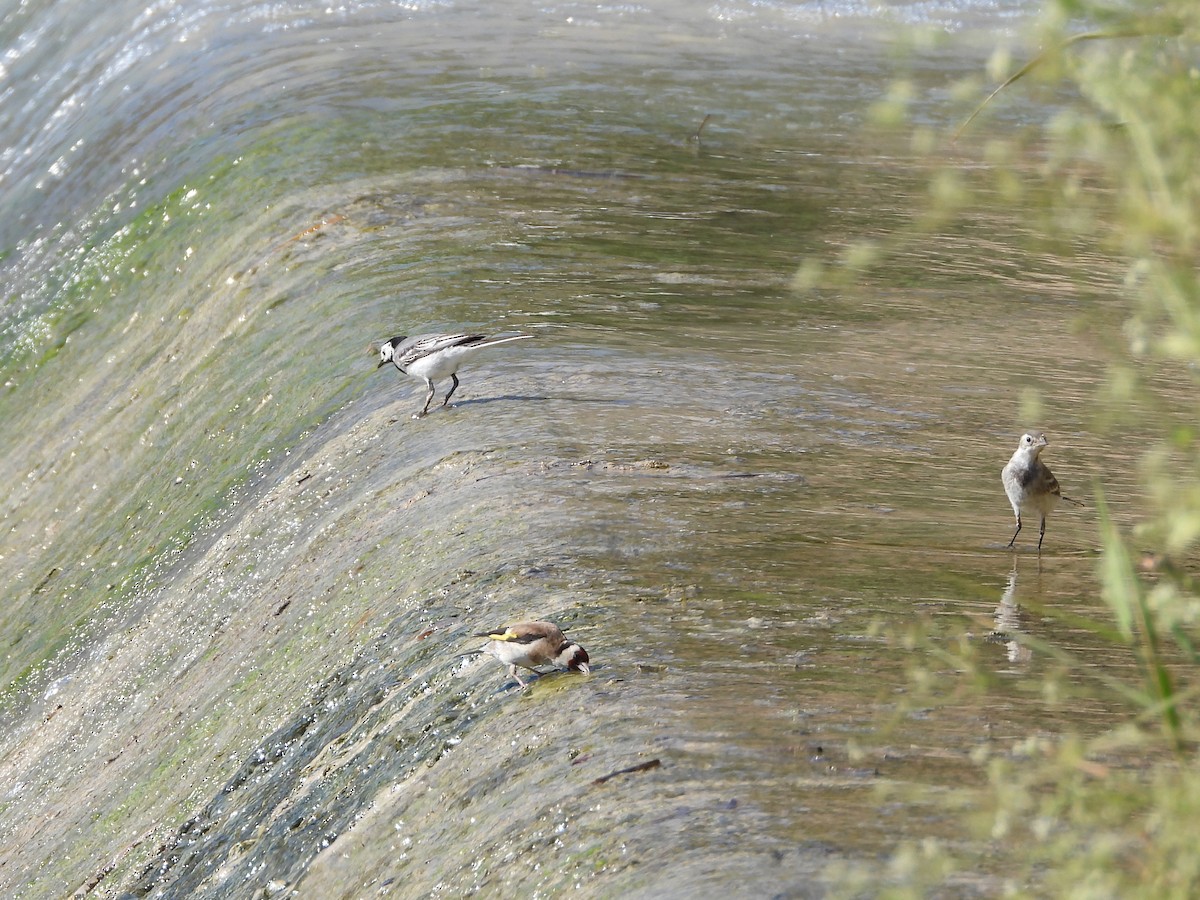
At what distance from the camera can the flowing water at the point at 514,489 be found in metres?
4.66

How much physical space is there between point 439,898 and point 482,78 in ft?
40.2

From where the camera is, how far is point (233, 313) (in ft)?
35.6

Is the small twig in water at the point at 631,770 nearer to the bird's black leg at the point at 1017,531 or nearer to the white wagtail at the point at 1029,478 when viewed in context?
the white wagtail at the point at 1029,478

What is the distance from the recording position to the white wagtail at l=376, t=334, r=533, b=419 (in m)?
7.75

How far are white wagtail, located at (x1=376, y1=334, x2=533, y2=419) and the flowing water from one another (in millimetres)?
185

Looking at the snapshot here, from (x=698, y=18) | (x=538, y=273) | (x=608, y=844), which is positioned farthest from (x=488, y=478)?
(x=698, y=18)

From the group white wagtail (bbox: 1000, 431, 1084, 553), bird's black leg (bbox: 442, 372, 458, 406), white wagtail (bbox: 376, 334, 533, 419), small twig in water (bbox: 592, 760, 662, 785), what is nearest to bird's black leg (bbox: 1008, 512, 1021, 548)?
white wagtail (bbox: 1000, 431, 1084, 553)

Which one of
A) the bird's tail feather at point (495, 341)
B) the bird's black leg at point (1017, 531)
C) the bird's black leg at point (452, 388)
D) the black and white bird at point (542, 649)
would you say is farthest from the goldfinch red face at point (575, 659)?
the bird's tail feather at point (495, 341)

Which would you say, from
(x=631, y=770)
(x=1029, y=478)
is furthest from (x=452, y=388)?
(x=631, y=770)

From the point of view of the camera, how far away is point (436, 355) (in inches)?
305

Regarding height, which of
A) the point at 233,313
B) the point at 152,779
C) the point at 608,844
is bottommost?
the point at 152,779

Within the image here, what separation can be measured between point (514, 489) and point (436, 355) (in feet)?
4.76

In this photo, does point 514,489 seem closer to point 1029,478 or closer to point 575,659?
point 575,659

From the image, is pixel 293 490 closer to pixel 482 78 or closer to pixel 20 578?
pixel 20 578
